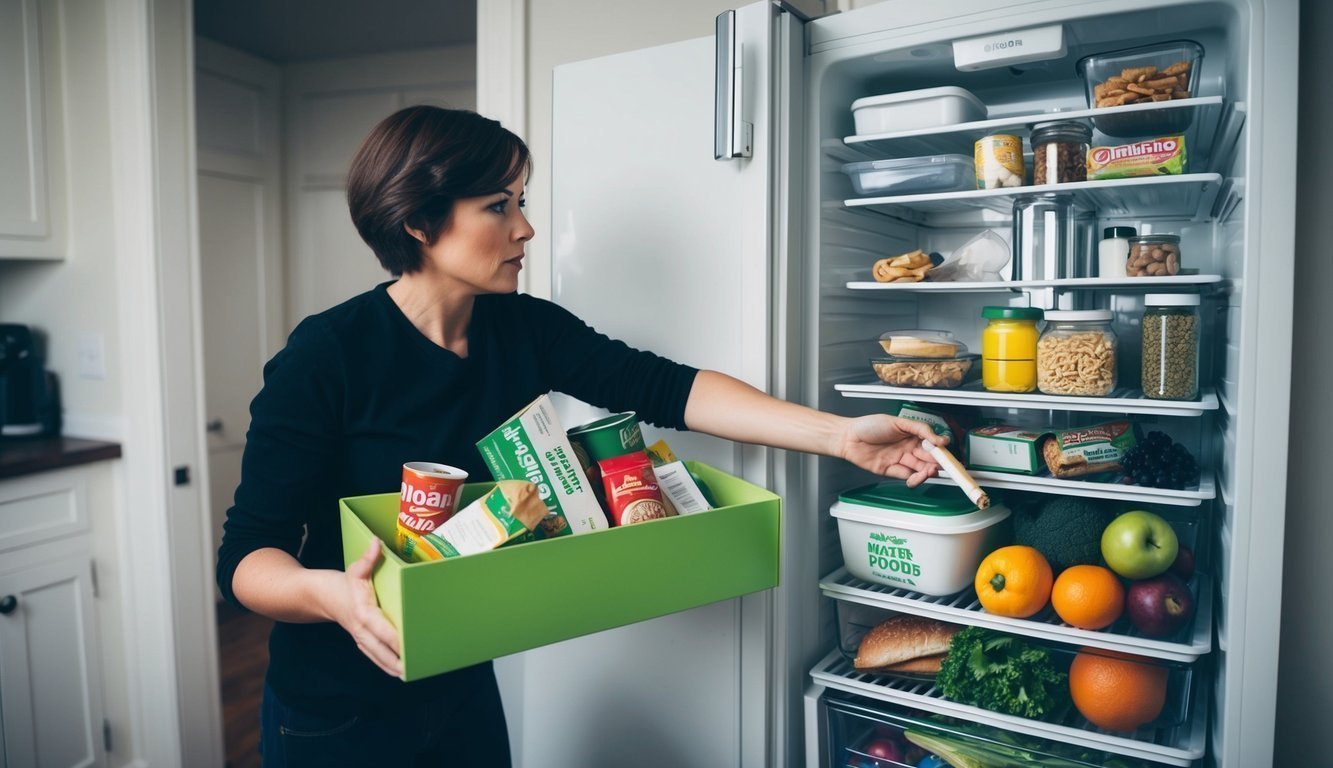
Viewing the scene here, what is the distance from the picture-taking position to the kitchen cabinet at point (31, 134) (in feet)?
7.24

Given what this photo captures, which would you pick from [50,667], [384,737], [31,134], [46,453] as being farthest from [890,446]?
[31,134]

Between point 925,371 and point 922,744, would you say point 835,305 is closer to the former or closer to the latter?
point 925,371

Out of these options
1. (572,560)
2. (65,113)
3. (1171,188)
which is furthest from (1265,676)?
(65,113)

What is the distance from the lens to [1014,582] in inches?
46.1

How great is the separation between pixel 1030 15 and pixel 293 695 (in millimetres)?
1301

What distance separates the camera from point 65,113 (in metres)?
2.33

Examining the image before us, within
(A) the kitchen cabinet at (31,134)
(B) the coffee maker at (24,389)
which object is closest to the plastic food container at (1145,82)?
(A) the kitchen cabinet at (31,134)

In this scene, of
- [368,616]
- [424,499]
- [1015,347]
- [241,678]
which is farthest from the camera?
[241,678]

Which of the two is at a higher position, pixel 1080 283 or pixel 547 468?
pixel 1080 283

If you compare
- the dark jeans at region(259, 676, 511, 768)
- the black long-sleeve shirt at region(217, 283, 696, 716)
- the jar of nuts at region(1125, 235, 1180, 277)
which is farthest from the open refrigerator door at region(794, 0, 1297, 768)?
the dark jeans at region(259, 676, 511, 768)

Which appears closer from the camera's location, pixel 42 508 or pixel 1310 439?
pixel 1310 439

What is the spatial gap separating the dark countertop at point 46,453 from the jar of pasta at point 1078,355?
87.5 inches

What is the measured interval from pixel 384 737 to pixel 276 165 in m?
3.31

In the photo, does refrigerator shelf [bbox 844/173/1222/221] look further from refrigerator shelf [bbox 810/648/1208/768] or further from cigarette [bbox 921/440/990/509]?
refrigerator shelf [bbox 810/648/1208/768]
